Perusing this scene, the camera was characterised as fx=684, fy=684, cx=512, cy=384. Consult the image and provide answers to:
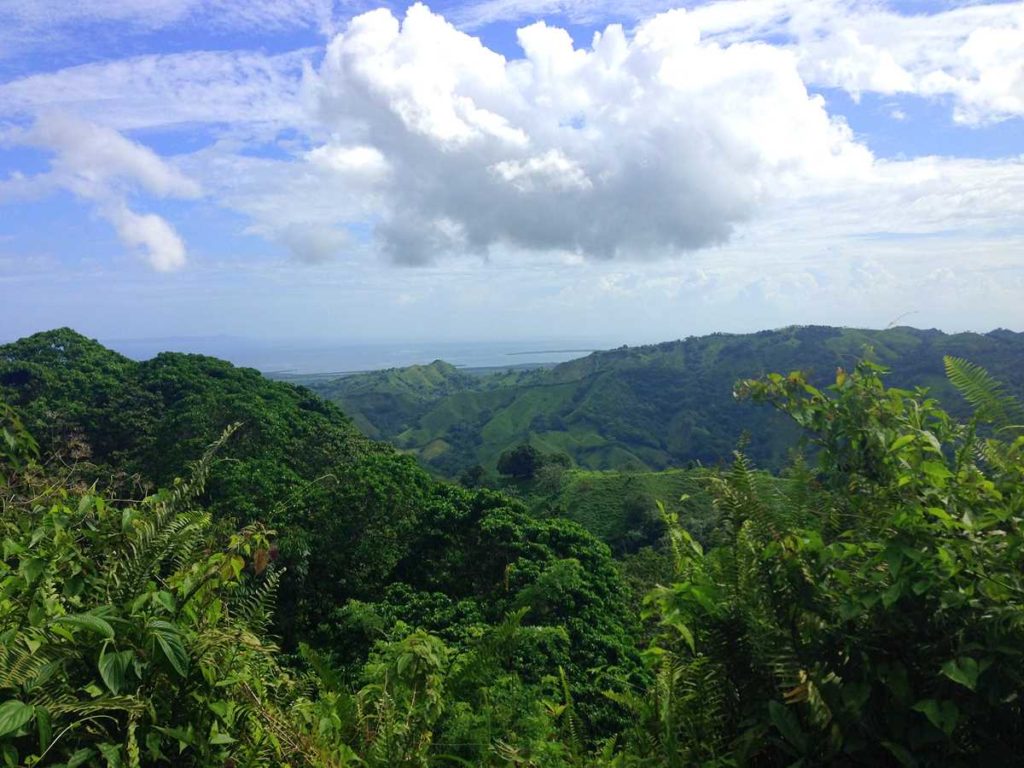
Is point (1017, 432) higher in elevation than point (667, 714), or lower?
higher

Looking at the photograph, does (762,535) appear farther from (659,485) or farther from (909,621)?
(659,485)

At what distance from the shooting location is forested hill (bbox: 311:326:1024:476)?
104 meters

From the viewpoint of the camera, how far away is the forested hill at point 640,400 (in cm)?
10431

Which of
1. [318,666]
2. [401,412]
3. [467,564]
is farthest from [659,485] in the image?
[401,412]

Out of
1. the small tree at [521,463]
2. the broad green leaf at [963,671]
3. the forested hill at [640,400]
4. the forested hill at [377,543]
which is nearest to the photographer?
the broad green leaf at [963,671]

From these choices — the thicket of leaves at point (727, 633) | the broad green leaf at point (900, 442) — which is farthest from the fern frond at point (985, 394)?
the broad green leaf at point (900, 442)

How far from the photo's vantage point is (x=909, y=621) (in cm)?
190

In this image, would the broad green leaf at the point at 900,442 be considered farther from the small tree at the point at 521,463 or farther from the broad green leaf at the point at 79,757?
the small tree at the point at 521,463

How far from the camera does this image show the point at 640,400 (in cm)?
12888

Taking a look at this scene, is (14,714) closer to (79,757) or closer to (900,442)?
(79,757)

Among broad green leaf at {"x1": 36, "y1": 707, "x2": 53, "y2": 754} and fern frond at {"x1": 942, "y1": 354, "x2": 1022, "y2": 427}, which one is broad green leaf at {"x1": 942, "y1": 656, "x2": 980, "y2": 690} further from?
broad green leaf at {"x1": 36, "y1": 707, "x2": 53, "y2": 754}

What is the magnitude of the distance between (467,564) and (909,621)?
14473 millimetres

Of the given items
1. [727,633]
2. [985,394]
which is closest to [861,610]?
[727,633]

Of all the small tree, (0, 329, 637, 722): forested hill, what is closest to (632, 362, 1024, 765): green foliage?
(0, 329, 637, 722): forested hill
